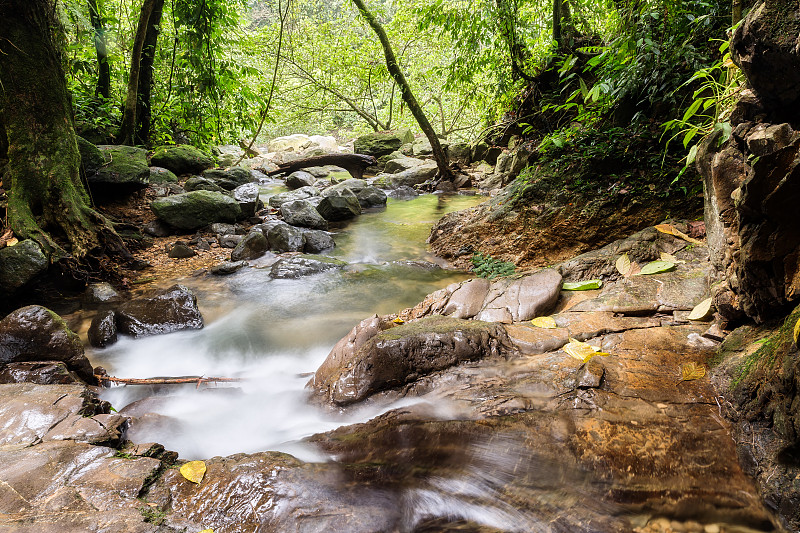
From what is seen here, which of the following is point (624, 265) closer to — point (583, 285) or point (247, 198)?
point (583, 285)

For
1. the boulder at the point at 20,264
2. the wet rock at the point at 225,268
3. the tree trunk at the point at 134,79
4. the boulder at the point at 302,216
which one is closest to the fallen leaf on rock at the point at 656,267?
the wet rock at the point at 225,268

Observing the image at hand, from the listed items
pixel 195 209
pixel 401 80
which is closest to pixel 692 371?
pixel 195 209

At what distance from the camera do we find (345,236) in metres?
9.18

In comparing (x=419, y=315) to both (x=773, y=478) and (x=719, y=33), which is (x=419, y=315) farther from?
(x=719, y=33)

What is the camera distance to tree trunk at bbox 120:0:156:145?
7.63m

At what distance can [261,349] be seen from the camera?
4688mm

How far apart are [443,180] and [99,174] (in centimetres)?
1004

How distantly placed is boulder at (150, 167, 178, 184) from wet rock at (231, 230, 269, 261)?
3243mm

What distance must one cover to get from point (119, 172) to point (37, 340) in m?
5.20

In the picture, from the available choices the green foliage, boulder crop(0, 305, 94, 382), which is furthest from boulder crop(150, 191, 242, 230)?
the green foliage

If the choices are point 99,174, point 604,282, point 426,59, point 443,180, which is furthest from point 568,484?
point 426,59

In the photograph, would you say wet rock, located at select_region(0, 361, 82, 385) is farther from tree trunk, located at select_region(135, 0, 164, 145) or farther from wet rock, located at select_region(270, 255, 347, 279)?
tree trunk, located at select_region(135, 0, 164, 145)

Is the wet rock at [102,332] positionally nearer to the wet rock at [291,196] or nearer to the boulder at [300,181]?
the wet rock at [291,196]

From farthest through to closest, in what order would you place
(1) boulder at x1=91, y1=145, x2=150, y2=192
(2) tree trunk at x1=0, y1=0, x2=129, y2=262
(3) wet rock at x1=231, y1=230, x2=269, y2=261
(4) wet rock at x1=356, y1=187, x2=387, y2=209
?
(4) wet rock at x1=356, y1=187, x2=387, y2=209
(3) wet rock at x1=231, y1=230, x2=269, y2=261
(1) boulder at x1=91, y1=145, x2=150, y2=192
(2) tree trunk at x1=0, y1=0, x2=129, y2=262
